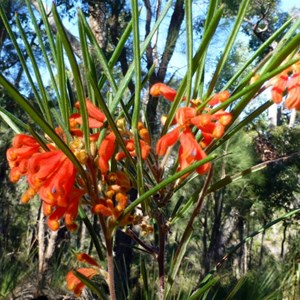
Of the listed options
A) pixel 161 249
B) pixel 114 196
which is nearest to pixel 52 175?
pixel 114 196

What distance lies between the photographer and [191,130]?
53 centimetres

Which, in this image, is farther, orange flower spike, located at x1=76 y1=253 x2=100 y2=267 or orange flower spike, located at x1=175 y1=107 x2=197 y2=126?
orange flower spike, located at x1=76 y1=253 x2=100 y2=267

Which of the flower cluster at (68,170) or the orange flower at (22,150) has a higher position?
the orange flower at (22,150)

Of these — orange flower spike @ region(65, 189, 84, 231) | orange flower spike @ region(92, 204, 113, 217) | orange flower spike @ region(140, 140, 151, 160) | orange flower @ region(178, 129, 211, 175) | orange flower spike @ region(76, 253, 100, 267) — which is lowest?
orange flower spike @ region(76, 253, 100, 267)

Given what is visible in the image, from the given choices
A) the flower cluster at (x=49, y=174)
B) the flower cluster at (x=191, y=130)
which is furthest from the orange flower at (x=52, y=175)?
the flower cluster at (x=191, y=130)

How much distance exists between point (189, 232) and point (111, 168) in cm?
15

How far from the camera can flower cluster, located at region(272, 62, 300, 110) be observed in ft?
1.57

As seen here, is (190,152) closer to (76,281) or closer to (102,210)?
(102,210)

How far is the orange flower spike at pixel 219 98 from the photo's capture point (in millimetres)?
506

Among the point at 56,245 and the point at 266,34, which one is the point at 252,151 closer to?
the point at 266,34

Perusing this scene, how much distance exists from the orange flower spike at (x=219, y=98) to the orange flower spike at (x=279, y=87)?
0.15ft

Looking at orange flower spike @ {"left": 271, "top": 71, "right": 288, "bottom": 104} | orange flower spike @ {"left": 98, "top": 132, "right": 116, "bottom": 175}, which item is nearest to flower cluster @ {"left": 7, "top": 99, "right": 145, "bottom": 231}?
orange flower spike @ {"left": 98, "top": 132, "right": 116, "bottom": 175}

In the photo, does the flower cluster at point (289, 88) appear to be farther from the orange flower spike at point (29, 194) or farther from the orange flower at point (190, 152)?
the orange flower spike at point (29, 194)

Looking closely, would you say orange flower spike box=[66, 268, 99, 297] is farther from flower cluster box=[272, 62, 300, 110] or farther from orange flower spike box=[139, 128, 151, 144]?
flower cluster box=[272, 62, 300, 110]
